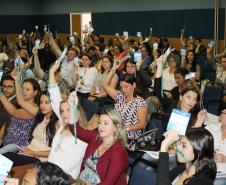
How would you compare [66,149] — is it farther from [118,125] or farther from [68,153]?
[118,125]

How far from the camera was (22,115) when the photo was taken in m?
4.55

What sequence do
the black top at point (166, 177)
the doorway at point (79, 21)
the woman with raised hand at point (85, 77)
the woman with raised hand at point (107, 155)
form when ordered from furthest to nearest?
the doorway at point (79, 21), the woman with raised hand at point (85, 77), the woman with raised hand at point (107, 155), the black top at point (166, 177)

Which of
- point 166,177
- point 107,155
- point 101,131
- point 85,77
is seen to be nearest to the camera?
point 166,177

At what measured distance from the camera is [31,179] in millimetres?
2223

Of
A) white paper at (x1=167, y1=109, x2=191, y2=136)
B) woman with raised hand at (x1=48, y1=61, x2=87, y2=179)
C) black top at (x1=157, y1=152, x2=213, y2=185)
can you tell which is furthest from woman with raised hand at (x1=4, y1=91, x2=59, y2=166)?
black top at (x1=157, y1=152, x2=213, y2=185)

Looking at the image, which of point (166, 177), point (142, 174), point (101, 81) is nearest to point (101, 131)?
point (142, 174)

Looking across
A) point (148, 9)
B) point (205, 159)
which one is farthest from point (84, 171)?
point (148, 9)

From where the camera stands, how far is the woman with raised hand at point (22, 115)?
4484 mm

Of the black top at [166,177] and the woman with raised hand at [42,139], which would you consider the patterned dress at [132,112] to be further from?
the black top at [166,177]

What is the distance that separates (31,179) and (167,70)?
5263 millimetres

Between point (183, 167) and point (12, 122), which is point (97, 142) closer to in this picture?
point (183, 167)

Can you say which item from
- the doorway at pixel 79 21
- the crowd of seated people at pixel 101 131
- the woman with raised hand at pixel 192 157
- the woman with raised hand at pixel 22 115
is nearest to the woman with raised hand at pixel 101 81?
the crowd of seated people at pixel 101 131

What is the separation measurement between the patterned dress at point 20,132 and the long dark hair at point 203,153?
2304 mm

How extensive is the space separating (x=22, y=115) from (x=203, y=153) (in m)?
2.48
